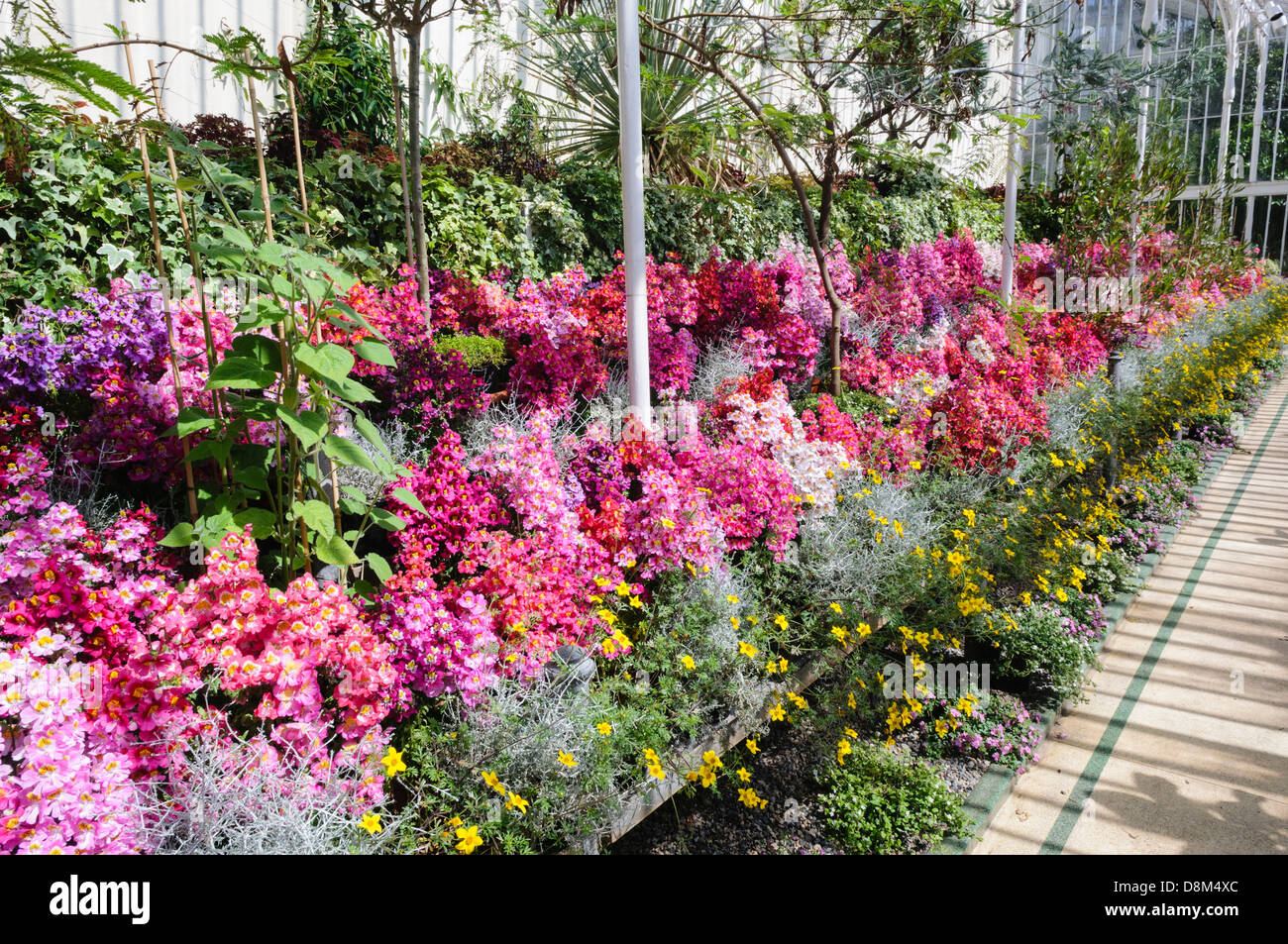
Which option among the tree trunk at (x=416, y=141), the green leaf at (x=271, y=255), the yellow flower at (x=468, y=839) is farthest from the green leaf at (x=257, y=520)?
the tree trunk at (x=416, y=141)

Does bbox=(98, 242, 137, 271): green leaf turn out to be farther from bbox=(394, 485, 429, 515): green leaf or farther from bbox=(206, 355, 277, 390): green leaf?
bbox=(394, 485, 429, 515): green leaf

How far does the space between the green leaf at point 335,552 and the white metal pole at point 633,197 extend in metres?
1.23

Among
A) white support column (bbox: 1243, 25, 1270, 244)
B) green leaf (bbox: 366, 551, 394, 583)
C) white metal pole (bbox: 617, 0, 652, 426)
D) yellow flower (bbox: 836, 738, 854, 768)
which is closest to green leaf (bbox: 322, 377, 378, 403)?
green leaf (bbox: 366, 551, 394, 583)

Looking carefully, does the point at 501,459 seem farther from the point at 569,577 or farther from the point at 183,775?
the point at 183,775

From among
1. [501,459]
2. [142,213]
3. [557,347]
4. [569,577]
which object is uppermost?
[142,213]

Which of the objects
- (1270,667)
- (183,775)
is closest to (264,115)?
(183,775)

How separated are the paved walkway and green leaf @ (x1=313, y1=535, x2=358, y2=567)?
6.26ft

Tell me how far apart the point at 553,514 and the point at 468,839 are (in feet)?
3.20

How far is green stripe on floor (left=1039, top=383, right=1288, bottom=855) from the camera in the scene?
231cm

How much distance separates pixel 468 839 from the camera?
5.31ft

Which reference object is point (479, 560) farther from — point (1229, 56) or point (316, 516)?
point (1229, 56)

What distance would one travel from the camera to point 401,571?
2.29m

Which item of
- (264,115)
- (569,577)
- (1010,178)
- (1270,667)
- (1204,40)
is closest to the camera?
(569,577)

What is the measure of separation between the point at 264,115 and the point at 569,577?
170 inches
